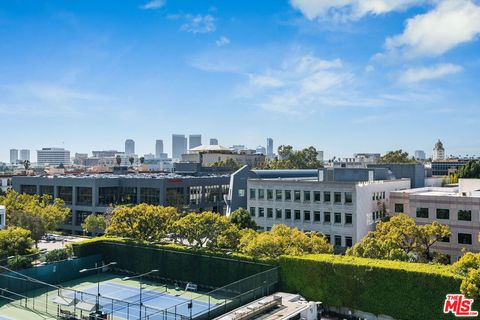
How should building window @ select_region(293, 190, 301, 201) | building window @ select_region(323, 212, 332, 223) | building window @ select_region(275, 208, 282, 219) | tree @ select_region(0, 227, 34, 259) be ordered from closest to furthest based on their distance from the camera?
tree @ select_region(0, 227, 34, 259) < building window @ select_region(323, 212, 332, 223) < building window @ select_region(293, 190, 301, 201) < building window @ select_region(275, 208, 282, 219)

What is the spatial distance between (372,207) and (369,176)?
7393 millimetres

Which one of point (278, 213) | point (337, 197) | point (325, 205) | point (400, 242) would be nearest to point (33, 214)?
point (278, 213)

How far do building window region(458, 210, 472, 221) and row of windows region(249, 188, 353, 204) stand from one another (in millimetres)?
13250

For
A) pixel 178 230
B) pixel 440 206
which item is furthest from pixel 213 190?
pixel 440 206

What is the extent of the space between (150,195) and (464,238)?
193 feet

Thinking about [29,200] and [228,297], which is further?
[29,200]

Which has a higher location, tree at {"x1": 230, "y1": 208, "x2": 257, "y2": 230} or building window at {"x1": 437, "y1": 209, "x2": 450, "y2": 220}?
building window at {"x1": 437, "y1": 209, "x2": 450, "y2": 220}

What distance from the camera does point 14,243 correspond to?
176ft

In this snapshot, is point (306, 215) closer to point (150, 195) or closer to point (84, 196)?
point (150, 195)

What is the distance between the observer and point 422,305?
3853cm

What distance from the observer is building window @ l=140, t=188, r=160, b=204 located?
9238 cm

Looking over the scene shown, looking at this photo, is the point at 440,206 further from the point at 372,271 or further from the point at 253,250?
the point at 253,250

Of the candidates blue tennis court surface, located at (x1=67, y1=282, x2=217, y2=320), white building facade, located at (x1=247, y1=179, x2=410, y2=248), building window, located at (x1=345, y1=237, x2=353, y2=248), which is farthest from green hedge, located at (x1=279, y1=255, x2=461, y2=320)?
white building facade, located at (x1=247, y1=179, x2=410, y2=248)

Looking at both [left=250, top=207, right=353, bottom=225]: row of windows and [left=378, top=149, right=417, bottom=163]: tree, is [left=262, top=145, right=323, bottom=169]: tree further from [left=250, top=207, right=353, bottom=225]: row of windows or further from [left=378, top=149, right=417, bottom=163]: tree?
[left=250, top=207, right=353, bottom=225]: row of windows
